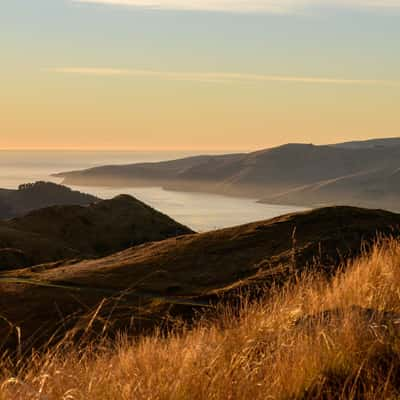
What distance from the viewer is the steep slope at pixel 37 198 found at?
140 metres

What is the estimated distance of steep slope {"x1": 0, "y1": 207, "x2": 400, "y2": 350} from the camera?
14.8 metres

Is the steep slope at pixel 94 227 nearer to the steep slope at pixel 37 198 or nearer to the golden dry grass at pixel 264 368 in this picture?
the golden dry grass at pixel 264 368

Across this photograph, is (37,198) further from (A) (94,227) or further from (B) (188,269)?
(B) (188,269)

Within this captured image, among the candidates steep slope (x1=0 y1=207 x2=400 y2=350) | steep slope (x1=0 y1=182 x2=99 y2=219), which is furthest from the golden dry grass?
steep slope (x1=0 y1=182 x2=99 y2=219)

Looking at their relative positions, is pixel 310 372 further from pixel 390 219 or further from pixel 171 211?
pixel 171 211

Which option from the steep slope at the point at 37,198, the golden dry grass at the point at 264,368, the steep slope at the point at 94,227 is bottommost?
the steep slope at the point at 37,198

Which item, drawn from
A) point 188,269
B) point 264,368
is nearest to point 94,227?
point 188,269

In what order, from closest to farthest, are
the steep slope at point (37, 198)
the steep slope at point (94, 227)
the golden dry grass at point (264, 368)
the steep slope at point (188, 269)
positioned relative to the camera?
the golden dry grass at point (264, 368), the steep slope at point (188, 269), the steep slope at point (94, 227), the steep slope at point (37, 198)

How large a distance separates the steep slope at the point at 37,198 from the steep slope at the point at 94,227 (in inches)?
4105

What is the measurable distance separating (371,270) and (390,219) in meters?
9.37

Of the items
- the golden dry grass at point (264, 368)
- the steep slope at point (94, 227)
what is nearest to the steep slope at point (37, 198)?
the steep slope at point (94, 227)

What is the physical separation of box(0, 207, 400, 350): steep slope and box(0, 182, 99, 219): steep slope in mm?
121786

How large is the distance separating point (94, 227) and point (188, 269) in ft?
57.1

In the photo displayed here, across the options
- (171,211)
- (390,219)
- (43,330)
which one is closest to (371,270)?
(43,330)
